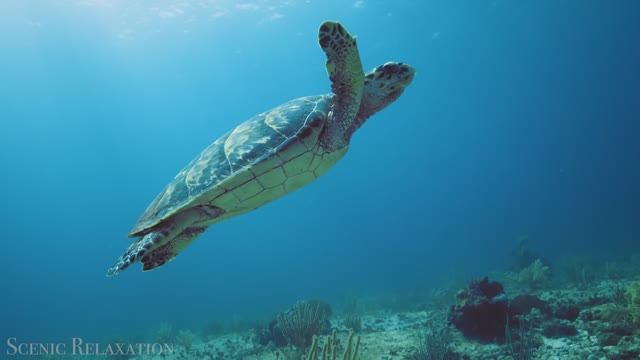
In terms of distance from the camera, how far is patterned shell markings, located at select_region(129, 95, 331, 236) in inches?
186

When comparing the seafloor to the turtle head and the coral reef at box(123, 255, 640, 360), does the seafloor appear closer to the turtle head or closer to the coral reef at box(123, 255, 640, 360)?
the coral reef at box(123, 255, 640, 360)

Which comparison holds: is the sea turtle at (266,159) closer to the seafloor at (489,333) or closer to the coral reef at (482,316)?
the seafloor at (489,333)

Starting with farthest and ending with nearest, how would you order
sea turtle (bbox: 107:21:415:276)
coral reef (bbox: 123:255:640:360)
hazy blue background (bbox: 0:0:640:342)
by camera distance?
1. hazy blue background (bbox: 0:0:640:342)
2. coral reef (bbox: 123:255:640:360)
3. sea turtle (bbox: 107:21:415:276)

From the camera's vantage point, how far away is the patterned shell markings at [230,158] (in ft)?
15.5

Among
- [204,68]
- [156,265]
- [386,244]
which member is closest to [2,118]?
[204,68]

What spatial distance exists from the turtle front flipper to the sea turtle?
0.04 ft

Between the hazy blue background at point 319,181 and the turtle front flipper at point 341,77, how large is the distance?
2451cm

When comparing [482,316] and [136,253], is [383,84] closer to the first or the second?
[136,253]

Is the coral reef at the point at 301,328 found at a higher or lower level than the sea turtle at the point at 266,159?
lower

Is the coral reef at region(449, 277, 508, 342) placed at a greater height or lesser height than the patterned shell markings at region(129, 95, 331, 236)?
lesser

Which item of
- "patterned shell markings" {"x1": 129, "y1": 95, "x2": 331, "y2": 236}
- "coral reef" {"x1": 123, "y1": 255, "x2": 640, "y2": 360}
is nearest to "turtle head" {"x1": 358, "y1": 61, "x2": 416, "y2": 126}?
"patterned shell markings" {"x1": 129, "y1": 95, "x2": 331, "y2": 236}

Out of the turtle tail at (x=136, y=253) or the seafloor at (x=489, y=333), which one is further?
the seafloor at (x=489, y=333)

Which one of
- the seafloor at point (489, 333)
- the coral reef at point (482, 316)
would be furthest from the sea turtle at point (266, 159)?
the coral reef at point (482, 316)

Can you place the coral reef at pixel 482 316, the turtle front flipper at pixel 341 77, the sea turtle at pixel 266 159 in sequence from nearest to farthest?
1. the turtle front flipper at pixel 341 77
2. the sea turtle at pixel 266 159
3. the coral reef at pixel 482 316
